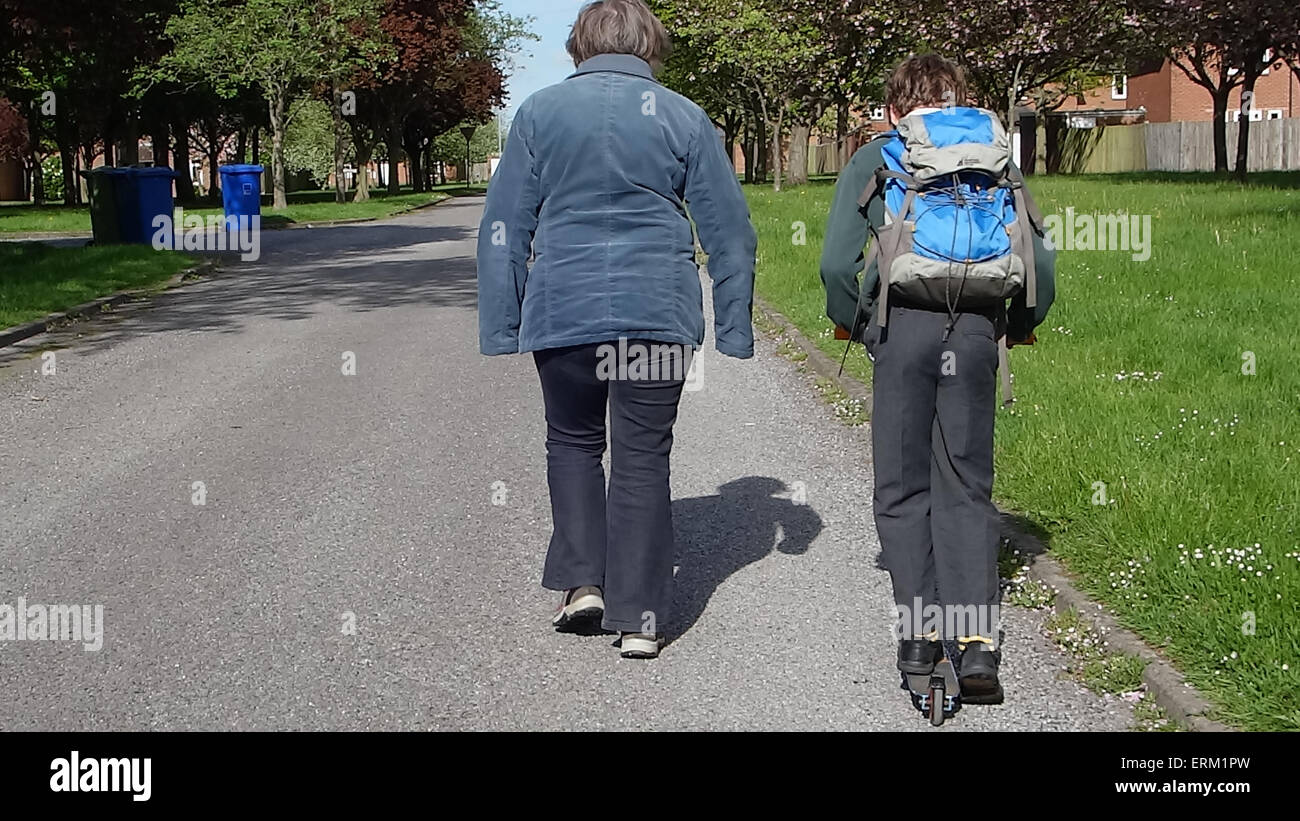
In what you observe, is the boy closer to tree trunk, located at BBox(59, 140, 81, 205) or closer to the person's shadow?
the person's shadow

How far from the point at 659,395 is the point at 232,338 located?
9.21 meters

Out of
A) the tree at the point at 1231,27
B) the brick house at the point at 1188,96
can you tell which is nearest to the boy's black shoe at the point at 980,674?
the tree at the point at 1231,27

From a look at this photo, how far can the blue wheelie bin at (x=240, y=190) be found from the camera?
27.5 m

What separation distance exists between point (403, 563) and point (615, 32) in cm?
229

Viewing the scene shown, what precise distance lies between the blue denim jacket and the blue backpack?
68cm

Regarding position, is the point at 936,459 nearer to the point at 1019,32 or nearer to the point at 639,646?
the point at 639,646

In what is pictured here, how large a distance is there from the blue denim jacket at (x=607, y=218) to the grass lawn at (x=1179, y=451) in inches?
66.1

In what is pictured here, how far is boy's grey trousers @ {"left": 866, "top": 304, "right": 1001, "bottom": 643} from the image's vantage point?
14.1 ft

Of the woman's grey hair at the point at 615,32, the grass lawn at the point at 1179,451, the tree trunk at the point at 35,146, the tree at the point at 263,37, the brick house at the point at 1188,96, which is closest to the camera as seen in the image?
the grass lawn at the point at 1179,451

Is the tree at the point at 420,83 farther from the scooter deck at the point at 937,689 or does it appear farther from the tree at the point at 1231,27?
the scooter deck at the point at 937,689

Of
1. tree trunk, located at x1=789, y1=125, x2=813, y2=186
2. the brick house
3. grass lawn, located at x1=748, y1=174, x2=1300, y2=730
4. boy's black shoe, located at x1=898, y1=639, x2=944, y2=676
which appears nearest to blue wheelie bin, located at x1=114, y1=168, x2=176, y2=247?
grass lawn, located at x1=748, y1=174, x2=1300, y2=730

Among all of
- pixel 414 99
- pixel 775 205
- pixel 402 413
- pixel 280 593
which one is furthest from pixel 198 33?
pixel 280 593
